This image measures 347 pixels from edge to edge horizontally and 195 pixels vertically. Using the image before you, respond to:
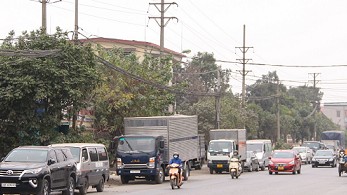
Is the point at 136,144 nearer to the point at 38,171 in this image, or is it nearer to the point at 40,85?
the point at 40,85

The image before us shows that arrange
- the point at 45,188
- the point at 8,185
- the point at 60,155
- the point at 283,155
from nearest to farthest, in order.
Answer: the point at 8,185 < the point at 45,188 < the point at 60,155 < the point at 283,155

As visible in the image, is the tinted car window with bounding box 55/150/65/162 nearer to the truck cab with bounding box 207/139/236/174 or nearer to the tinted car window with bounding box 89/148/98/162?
the tinted car window with bounding box 89/148/98/162

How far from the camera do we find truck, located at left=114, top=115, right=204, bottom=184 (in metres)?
35.5

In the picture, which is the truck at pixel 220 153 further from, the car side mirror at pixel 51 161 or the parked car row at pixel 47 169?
the car side mirror at pixel 51 161

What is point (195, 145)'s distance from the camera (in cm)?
4353

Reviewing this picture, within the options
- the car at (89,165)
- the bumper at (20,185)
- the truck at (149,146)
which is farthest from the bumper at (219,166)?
the bumper at (20,185)

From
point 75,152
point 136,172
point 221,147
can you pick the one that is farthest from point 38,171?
point 221,147

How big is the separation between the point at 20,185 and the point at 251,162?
113 ft

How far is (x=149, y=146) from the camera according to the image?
35.7 meters

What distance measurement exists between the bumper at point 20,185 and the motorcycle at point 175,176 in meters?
10.4

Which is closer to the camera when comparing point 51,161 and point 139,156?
point 51,161

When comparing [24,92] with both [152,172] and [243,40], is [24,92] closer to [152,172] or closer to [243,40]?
[152,172]

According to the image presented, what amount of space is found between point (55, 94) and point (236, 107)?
152ft

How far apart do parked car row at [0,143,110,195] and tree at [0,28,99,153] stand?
6241 millimetres
